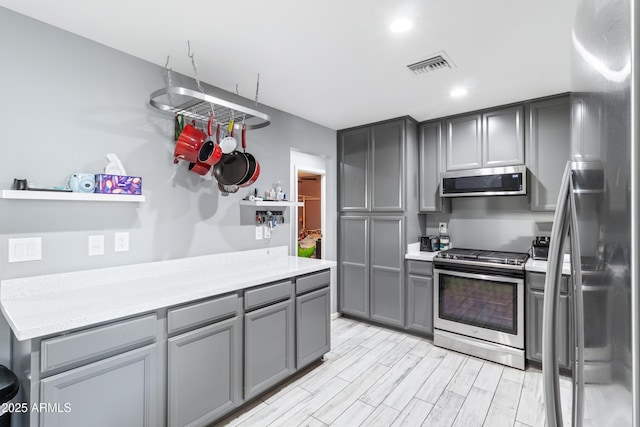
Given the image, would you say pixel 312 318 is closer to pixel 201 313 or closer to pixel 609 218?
pixel 201 313

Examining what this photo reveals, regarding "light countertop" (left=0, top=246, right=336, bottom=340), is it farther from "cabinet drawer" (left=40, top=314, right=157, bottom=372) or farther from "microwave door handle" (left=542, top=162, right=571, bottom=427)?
"microwave door handle" (left=542, top=162, right=571, bottom=427)

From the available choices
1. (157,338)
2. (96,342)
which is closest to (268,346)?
(157,338)

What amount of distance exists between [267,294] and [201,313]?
19.7 inches

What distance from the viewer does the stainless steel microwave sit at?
115 inches

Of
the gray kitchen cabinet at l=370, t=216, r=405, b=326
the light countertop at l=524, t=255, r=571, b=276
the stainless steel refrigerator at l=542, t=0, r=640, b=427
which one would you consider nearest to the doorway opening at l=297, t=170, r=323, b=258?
the gray kitchen cabinet at l=370, t=216, r=405, b=326

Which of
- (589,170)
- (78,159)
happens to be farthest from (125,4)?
(589,170)

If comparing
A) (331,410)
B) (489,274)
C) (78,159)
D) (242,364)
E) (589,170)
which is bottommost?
(331,410)

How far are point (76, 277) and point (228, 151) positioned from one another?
46.9 inches

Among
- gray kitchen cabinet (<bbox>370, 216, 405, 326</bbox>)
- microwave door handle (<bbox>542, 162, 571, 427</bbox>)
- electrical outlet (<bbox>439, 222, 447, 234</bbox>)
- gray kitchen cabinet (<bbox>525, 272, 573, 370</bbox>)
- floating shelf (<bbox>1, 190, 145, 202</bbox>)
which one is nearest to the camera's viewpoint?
microwave door handle (<bbox>542, 162, 571, 427</bbox>)

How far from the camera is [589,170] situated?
51 centimetres

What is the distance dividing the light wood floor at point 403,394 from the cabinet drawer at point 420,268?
0.75 metres

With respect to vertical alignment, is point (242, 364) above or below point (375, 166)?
below

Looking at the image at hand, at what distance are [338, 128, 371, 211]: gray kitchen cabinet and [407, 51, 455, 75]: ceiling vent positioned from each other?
1.42m

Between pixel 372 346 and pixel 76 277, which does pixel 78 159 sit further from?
pixel 372 346
